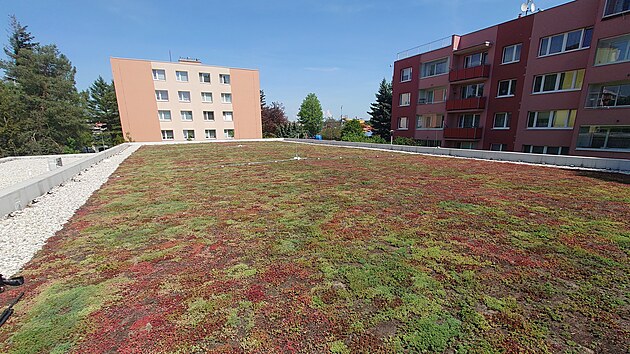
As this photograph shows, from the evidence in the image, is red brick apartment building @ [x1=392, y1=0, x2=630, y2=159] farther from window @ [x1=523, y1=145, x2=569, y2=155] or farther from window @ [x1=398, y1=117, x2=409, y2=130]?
window @ [x1=398, y1=117, x2=409, y2=130]

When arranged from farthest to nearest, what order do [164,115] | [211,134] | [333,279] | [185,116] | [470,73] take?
[211,134] → [185,116] → [164,115] → [470,73] → [333,279]

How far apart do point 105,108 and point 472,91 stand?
60471 mm

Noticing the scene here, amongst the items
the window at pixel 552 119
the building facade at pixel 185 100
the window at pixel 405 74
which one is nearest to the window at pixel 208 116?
the building facade at pixel 185 100

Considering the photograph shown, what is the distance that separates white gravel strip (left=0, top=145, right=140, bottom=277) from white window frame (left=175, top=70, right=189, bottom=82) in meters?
31.7

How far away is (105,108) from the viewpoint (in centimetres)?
4988

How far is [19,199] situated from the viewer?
5.30m

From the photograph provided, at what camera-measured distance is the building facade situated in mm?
32125

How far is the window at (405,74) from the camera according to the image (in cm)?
2705

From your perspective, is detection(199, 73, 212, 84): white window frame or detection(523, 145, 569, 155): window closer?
detection(523, 145, 569, 155): window

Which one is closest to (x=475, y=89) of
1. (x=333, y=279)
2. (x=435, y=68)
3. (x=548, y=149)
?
(x=435, y=68)

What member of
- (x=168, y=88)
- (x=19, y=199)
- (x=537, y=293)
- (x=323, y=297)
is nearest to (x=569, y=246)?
(x=537, y=293)

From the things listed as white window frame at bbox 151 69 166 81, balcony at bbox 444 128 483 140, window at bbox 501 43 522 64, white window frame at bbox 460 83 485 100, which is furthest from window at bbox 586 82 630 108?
white window frame at bbox 151 69 166 81

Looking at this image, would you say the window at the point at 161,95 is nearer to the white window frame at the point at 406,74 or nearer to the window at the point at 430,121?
the white window frame at the point at 406,74

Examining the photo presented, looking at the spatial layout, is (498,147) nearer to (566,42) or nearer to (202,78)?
(566,42)
